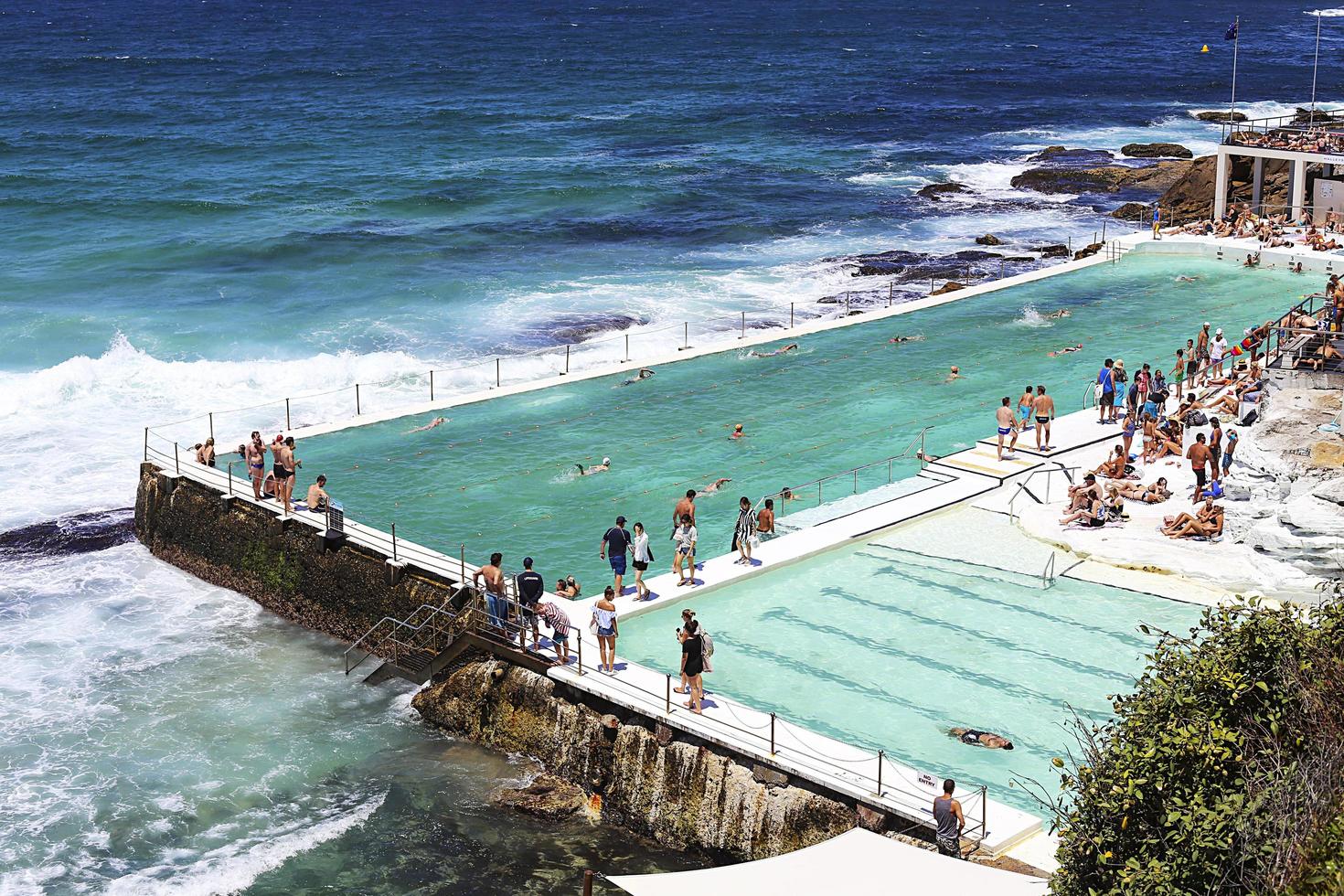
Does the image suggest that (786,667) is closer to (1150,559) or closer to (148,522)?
(1150,559)

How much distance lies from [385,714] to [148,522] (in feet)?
30.4

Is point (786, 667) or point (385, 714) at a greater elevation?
point (786, 667)

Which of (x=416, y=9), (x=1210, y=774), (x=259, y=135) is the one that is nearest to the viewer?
(x=1210, y=774)

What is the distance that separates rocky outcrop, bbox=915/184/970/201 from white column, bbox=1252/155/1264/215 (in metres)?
20.9

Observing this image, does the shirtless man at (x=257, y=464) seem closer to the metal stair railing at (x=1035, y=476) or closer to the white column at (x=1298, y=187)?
the metal stair railing at (x=1035, y=476)

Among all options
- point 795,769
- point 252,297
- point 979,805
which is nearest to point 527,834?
point 795,769

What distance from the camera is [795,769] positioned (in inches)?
724

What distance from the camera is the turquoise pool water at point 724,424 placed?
27.9m

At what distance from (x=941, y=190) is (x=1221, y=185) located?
2203 cm

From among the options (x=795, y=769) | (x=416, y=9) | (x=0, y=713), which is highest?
(x=416, y=9)

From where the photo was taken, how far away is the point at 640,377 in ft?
119

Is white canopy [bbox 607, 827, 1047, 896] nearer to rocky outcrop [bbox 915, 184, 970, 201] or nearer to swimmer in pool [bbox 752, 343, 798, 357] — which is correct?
swimmer in pool [bbox 752, 343, 798, 357]

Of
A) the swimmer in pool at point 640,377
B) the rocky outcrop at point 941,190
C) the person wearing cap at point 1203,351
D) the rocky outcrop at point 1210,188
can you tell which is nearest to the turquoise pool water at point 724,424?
the swimmer in pool at point 640,377

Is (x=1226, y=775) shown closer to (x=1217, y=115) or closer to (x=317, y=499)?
(x=317, y=499)
